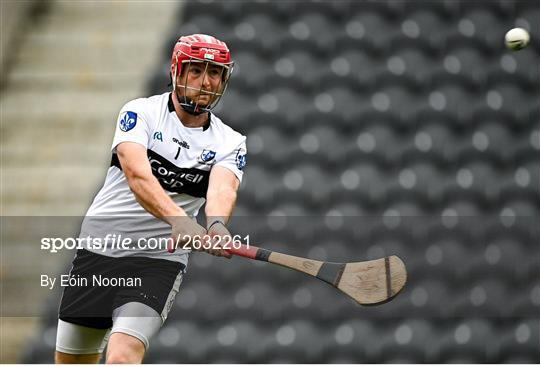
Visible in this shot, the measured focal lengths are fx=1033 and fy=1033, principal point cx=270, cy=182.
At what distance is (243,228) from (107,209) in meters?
1.99

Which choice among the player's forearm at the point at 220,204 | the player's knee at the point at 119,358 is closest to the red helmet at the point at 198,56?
the player's forearm at the point at 220,204

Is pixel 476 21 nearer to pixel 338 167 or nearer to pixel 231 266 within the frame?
pixel 338 167

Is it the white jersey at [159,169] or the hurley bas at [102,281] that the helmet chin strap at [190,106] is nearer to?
the white jersey at [159,169]

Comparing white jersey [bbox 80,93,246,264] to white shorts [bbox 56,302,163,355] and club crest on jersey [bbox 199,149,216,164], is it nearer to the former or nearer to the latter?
club crest on jersey [bbox 199,149,216,164]

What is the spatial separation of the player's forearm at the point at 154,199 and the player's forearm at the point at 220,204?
100 mm

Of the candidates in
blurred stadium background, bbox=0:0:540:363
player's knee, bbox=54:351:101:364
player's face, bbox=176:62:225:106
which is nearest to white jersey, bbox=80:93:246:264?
player's face, bbox=176:62:225:106

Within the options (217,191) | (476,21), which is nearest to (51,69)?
(476,21)

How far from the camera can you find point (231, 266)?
208 inches

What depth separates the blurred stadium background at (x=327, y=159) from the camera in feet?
17.0

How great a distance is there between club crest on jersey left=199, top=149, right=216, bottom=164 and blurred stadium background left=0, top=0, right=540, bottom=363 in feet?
6.57

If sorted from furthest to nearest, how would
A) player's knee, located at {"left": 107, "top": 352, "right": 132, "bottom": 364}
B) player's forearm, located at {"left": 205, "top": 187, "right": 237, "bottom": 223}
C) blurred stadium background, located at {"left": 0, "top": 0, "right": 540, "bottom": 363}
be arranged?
blurred stadium background, located at {"left": 0, "top": 0, "right": 540, "bottom": 363}
player's forearm, located at {"left": 205, "top": 187, "right": 237, "bottom": 223}
player's knee, located at {"left": 107, "top": 352, "right": 132, "bottom": 364}

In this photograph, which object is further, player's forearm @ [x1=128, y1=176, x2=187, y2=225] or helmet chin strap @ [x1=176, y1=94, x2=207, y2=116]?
helmet chin strap @ [x1=176, y1=94, x2=207, y2=116]

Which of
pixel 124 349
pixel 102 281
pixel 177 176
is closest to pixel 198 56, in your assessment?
pixel 177 176

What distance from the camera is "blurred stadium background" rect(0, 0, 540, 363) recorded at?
5.19 m
